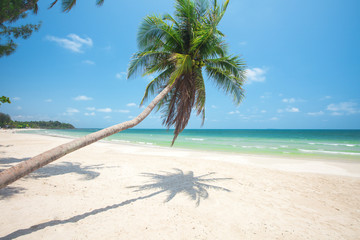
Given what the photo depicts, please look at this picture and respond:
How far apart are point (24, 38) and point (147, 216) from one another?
6.94 m

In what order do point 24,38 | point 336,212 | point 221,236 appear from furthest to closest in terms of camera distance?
1. point 24,38
2. point 336,212
3. point 221,236

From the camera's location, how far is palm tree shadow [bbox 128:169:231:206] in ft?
16.2

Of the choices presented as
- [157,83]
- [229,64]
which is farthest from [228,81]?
[157,83]

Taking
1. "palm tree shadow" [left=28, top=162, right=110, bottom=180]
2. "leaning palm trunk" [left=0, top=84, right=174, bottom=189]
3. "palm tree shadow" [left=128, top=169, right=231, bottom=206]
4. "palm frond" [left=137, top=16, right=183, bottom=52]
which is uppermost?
"palm frond" [left=137, top=16, right=183, bottom=52]

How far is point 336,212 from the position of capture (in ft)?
13.8

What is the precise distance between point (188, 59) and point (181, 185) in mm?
4247

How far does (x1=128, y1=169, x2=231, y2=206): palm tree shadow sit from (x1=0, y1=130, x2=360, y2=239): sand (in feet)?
0.10

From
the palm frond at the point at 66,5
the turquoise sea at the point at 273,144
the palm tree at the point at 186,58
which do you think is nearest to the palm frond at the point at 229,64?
the palm tree at the point at 186,58

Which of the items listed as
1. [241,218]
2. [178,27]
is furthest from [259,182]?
[178,27]

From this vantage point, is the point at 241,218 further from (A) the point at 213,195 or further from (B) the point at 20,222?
(B) the point at 20,222

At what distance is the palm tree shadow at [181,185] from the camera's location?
16.2 feet

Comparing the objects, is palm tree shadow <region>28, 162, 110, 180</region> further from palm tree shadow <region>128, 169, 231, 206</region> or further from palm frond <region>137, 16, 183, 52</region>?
palm frond <region>137, 16, 183, 52</region>

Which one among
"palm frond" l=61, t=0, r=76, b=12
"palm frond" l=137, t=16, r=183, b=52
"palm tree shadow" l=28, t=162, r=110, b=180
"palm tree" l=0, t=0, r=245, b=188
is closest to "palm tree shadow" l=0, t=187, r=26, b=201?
"palm tree shadow" l=28, t=162, r=110, b=180

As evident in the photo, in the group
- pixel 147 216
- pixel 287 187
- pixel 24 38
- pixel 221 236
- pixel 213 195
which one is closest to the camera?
pixel 221 236
